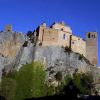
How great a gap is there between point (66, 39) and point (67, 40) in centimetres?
27

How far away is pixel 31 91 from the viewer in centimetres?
5991

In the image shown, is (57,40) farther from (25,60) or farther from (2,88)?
(2,88)

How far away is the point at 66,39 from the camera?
68438 millimetres

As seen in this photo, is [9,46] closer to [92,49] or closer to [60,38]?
[60,38]

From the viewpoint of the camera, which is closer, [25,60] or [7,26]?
[25,60]

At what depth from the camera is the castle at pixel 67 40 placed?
66.9 metres

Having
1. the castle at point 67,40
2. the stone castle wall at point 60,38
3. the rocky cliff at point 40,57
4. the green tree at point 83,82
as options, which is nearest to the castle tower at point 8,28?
the rocky cliff at point 40,57

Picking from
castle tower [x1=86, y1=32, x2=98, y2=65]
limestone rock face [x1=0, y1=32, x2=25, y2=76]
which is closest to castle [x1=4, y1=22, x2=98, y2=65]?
castle tower [x1=86, y1=32, x2=98, y2=65]

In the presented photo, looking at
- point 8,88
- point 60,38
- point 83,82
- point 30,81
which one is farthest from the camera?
point 60,38

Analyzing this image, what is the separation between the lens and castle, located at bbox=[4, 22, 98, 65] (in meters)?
66.9

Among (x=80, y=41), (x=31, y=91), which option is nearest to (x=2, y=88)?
(x=31, y=91)

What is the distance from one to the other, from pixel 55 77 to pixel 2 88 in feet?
29.9

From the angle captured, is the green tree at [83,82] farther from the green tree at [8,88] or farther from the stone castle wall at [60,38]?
the green tree at [8,88]

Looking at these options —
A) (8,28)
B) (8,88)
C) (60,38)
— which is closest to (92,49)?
(60,38)
